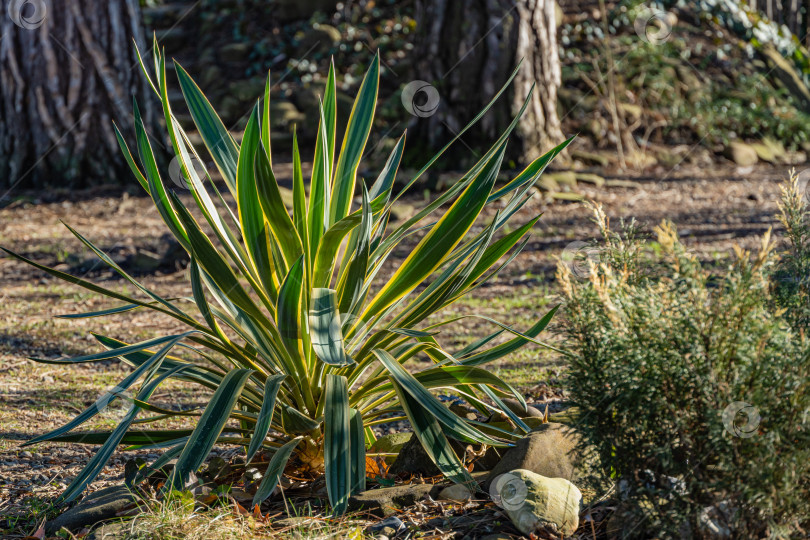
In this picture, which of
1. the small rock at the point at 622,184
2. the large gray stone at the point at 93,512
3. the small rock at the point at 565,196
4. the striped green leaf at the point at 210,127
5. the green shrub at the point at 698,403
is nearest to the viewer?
the green shrub at the point at 698,403

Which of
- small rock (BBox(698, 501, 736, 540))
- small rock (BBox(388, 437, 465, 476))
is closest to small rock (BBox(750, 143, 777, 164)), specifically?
small rock (BBox(388, 437, 465, 476))

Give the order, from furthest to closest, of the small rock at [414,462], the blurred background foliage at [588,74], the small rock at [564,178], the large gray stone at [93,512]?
1. the blurred background foliage at [588,74]
2. the small rock at [564,178]
3. the small rock at [414,462]
4. the large gray stone at [93,512]

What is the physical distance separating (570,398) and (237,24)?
34.8 ft

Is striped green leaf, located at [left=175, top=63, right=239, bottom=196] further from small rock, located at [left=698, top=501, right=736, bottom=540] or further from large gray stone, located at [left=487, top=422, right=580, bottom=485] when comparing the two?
small rock, located at [left=698, top=501, right=736, bottom=540]

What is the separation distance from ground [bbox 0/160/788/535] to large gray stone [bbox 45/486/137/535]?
0.16m

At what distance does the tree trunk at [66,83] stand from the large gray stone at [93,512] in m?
5.20

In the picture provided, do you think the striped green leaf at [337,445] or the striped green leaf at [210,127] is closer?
the striped green leaf at [337,445]

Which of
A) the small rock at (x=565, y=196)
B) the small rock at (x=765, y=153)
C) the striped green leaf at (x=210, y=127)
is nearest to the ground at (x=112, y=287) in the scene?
the small rock at (x=565, y=196)

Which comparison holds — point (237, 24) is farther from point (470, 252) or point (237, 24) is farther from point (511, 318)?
point (470, 252)

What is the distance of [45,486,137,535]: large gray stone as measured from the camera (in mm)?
2123

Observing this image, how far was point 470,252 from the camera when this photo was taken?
253 centimetres

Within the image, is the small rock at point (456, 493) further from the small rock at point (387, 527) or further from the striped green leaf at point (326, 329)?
the striped green leaf at point (326, 329)

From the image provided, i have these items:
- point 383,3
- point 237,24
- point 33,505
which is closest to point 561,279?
point 33,505

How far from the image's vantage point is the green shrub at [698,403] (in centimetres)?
163
